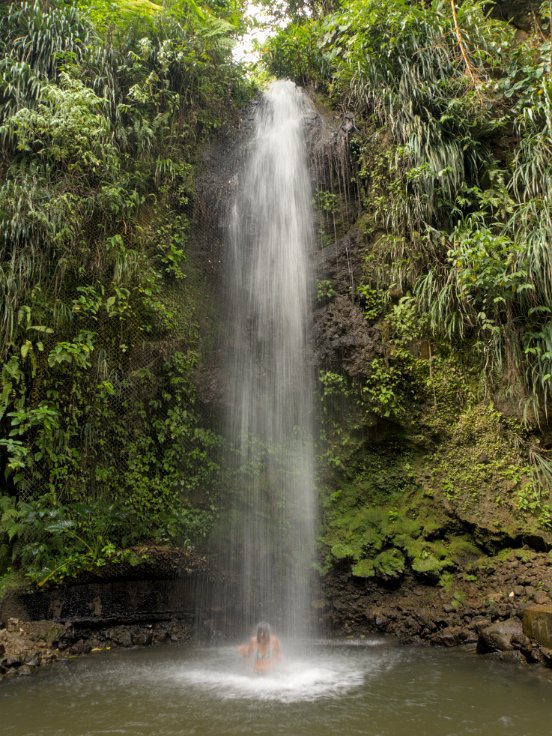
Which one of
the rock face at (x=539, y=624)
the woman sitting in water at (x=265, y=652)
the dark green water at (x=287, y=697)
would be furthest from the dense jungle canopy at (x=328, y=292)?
the woman sitting in water at (x=265, y=652)

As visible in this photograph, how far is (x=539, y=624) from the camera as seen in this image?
16.7 feet

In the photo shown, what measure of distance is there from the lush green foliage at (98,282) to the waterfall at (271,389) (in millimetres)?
607

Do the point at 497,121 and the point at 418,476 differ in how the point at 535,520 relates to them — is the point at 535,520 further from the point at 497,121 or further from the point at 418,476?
the point at 497,121

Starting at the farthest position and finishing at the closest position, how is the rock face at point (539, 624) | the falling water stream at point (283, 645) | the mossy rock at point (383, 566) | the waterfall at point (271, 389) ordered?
the waterfall at point (271, 389) < the mossy rock at point (383, 566) < the rock face at point (539, 624) < the falling water stream at point (283, 645)

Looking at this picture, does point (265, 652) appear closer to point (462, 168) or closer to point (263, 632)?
point (263, 632)

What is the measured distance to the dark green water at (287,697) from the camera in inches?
143

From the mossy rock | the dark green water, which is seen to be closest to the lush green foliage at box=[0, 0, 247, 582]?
the dark green water

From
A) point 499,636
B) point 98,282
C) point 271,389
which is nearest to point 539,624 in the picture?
point 499,636

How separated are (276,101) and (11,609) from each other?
9.44 m

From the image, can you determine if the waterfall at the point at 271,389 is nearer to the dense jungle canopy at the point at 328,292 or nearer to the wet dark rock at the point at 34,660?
the dense jungle canopy at the point at 328,292

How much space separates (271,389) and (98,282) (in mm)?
2917

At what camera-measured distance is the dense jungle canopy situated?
21.4ft

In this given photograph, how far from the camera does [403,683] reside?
4562 millimetres

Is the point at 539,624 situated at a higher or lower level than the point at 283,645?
higher
